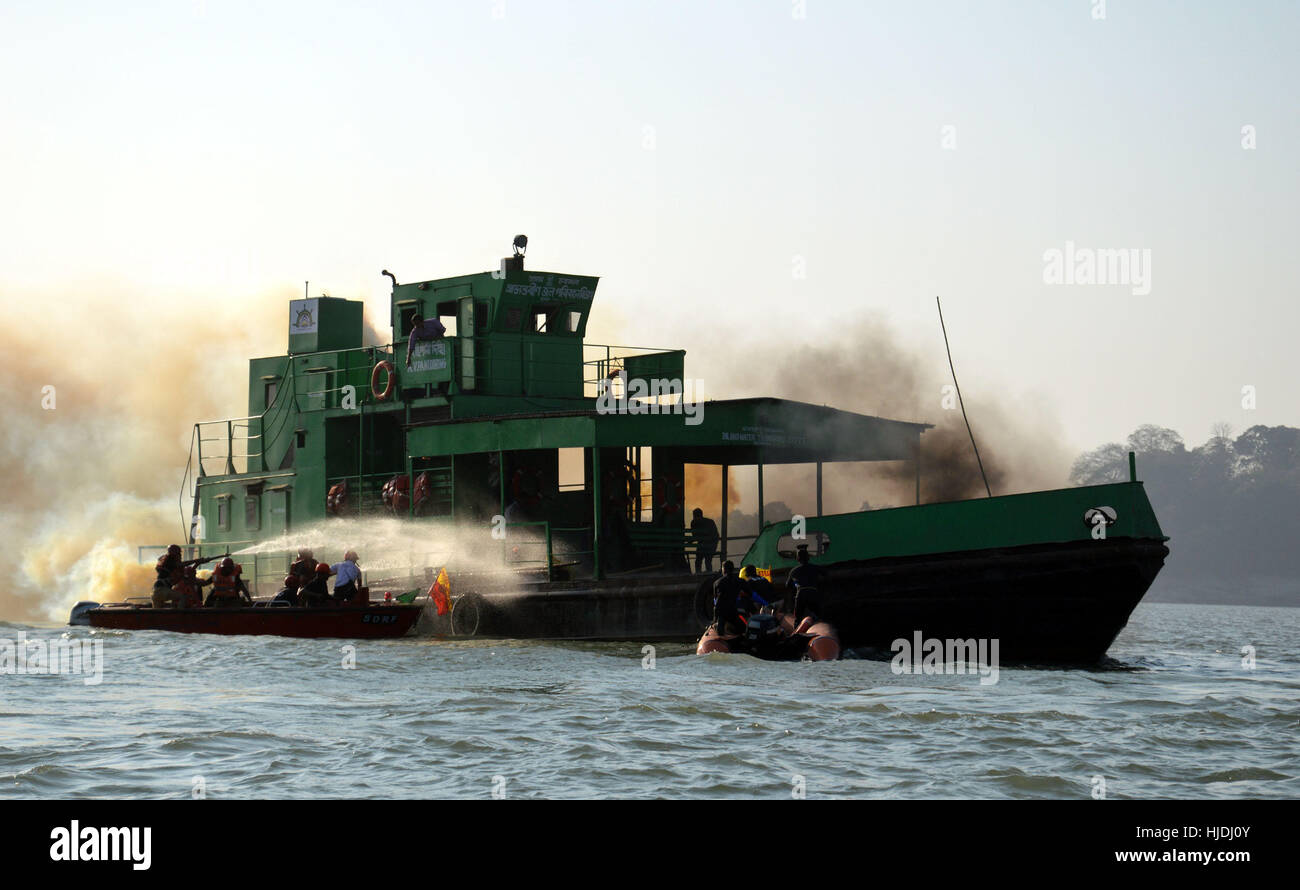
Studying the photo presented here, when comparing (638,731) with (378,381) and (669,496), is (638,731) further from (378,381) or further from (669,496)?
(378,381)

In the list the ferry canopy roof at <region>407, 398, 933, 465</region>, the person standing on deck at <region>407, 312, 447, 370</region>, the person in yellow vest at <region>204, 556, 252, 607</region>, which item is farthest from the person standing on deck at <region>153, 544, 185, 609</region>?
the person standing on deck at <region>407, 312, 447, 370</region>

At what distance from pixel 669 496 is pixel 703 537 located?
202cm

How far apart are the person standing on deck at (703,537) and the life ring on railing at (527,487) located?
2.94 metres

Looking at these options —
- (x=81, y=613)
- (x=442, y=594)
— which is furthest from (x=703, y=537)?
(x=81, y=613)

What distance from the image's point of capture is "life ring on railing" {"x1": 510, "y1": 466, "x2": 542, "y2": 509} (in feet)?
85.9

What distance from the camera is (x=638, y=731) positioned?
12609 mm

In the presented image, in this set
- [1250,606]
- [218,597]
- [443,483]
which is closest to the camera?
[218,597]

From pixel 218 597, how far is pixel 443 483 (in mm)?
4529

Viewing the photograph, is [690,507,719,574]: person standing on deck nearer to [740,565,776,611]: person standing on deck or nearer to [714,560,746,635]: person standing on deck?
[740,565,776,611]: person standing on deck

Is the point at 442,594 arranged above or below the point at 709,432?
below

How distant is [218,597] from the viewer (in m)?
24.8
